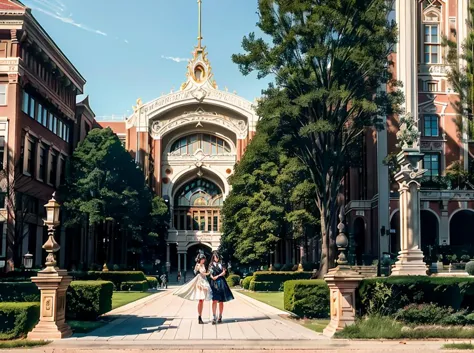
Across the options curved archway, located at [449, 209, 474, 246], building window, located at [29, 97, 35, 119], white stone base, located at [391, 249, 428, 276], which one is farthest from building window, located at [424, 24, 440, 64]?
white stone base, located at [391, 249, 428, 276]

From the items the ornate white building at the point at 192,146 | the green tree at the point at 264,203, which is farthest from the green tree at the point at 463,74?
the ornate white building at the point at 192,146

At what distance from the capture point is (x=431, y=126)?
5225 cm

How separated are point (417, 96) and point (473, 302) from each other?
36.9 meters

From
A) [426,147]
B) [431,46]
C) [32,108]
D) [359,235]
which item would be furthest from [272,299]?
[431,46]

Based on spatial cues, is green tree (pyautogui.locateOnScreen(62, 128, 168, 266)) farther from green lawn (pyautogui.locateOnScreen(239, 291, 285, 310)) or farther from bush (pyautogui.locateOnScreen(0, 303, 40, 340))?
bush (pyautogui.locateOnScreen(0, 303, 40, 340))

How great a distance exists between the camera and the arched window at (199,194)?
8475 cm

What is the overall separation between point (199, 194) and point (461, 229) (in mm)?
39657

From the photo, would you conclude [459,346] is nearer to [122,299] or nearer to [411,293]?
[411,293]

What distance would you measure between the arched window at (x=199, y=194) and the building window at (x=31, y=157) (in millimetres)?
37943

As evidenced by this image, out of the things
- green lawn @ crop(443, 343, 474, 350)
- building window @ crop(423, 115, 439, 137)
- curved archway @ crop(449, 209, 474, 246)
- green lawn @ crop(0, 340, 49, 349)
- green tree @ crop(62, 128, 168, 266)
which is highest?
building window @ crop(423, 115, 439, 137)

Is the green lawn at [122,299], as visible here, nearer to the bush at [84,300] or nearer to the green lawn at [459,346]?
the bush at [84,300]

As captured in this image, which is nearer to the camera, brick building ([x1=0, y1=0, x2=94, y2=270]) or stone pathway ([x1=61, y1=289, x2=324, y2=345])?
stone pathway ([x1=61, y1=289, x2=324, y2=345])

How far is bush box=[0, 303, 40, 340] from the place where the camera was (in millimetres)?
14453

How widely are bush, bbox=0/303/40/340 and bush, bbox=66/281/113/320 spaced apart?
10.3 feet
